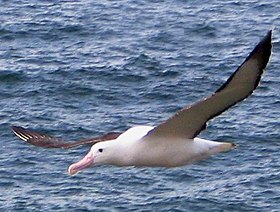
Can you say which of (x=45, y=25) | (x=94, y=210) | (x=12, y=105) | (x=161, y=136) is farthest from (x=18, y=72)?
(x=161, y=136)

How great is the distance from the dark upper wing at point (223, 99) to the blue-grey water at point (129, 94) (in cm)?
1430

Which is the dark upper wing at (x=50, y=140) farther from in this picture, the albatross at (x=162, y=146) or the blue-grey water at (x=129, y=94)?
the blue-grey water at (x=129, y=94)

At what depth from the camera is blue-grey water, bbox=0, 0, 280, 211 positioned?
3142 cm

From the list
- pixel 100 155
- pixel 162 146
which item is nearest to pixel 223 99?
pixel 162 146

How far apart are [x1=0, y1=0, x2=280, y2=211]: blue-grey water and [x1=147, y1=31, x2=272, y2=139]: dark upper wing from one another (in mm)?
14295

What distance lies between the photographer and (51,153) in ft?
110

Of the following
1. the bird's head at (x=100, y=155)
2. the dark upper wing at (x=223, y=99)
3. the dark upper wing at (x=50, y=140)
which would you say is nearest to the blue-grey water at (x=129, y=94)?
the dark upper wing at (x=50, y=140)

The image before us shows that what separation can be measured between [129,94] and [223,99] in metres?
21.6

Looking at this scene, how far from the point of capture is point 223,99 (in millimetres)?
15461

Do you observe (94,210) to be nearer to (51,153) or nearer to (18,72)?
(51,153)

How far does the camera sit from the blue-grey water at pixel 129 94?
31.4m

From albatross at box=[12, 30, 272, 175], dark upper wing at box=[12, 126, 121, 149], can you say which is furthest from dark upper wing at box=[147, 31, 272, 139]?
dark upper wing at box=[12, 126, 121, 149]

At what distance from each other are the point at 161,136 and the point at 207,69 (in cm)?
2159

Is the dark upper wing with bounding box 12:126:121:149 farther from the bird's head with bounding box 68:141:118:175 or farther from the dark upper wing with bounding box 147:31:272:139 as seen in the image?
the dark upper wing with bounding box 147:31:272:139
